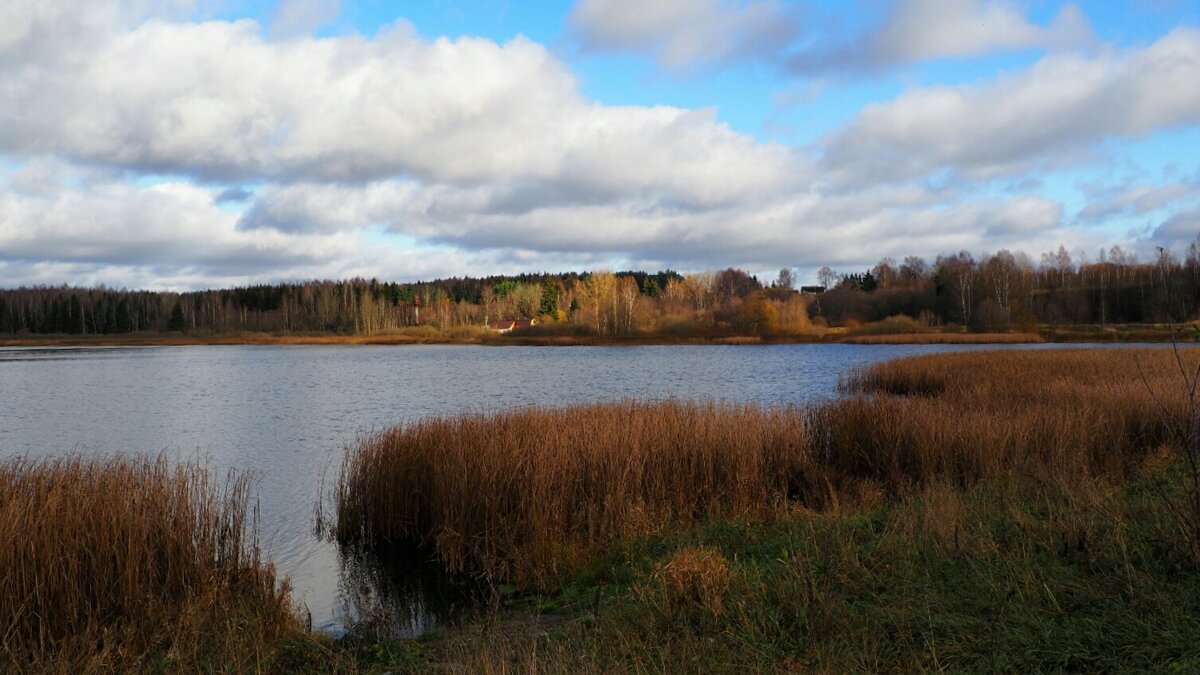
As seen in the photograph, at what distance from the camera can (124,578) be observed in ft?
23.1

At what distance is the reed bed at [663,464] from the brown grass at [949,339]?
5573cm

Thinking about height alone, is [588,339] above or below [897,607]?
below

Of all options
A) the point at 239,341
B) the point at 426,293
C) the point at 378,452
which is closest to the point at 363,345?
the point at 239,341

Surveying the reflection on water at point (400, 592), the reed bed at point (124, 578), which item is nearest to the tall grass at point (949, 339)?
the reflection on water at point (400, 592)

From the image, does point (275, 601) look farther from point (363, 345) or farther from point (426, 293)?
point (426, 293)

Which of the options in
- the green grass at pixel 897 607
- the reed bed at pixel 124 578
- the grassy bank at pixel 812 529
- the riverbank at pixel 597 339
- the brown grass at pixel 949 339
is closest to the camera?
the green grass at pixel 897 607

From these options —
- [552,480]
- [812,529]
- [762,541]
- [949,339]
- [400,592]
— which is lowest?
[400,592]

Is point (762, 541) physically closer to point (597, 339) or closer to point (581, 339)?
point (581, 339)

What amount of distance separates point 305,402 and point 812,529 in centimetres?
2504

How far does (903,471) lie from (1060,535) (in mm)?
5800

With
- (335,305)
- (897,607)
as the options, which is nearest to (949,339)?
(897,607)

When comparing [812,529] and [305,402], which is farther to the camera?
[305,402]

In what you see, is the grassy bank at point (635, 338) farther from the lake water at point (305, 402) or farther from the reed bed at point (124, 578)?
the reed bed at point (124, 578)

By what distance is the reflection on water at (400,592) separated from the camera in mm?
8484
